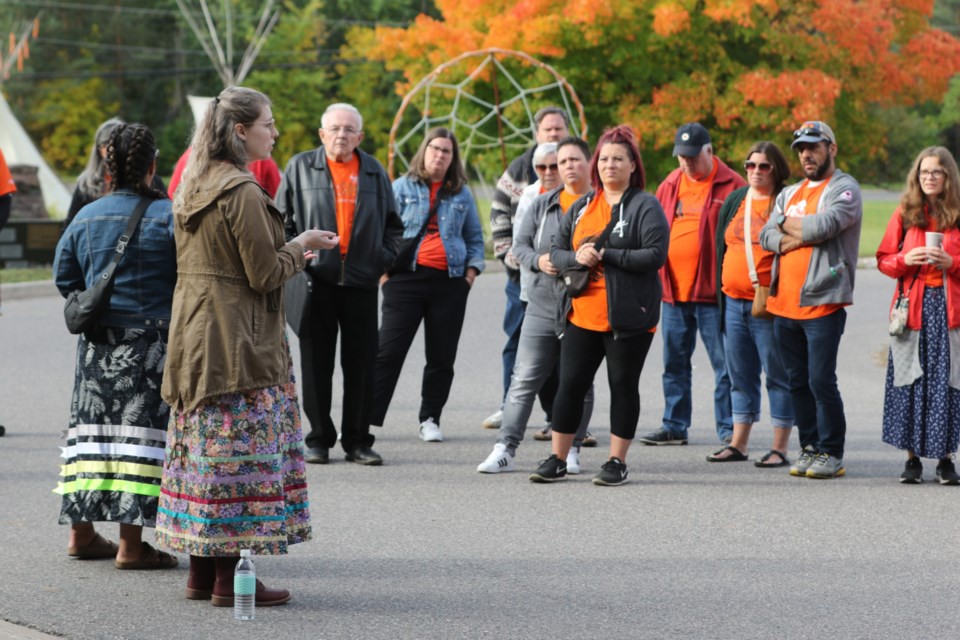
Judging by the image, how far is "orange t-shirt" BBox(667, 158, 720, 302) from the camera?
901cm

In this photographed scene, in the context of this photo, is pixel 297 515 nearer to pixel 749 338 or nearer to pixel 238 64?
pixel 749 338

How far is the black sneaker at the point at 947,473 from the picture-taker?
780cm

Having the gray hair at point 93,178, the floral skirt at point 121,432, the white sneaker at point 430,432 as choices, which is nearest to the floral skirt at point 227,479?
the floral skirt at point 121,432

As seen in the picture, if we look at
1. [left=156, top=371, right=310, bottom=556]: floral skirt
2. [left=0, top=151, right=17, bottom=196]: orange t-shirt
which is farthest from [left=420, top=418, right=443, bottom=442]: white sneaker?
[left=156, top=371, right=310, bottom=556]: floral skirt

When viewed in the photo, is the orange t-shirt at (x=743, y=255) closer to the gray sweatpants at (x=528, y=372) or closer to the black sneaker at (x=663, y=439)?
the black sneaker at (x=663, y=439)

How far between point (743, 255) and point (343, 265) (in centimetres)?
245

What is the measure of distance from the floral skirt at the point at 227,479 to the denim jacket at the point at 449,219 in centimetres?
401

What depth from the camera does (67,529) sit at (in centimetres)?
654

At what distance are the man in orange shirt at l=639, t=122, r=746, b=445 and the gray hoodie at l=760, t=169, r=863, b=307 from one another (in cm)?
102

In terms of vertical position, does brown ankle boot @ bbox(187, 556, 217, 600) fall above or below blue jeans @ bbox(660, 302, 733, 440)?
below

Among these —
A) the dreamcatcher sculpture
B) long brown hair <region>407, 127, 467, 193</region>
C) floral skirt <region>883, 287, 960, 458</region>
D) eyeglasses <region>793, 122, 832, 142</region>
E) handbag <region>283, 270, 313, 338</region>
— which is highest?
the dreamcatcher sculpture

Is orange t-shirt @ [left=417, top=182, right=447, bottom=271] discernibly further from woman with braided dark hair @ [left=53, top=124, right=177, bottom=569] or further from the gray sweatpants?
woman with braided dark hair @ [left=53, top=124, right=177, bottom=569]

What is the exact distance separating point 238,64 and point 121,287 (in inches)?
2241

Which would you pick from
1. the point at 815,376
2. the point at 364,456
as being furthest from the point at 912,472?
the point at 364,456
